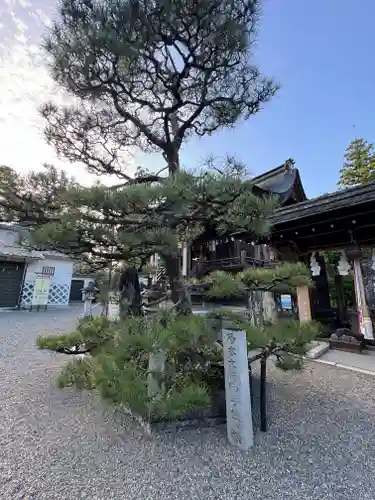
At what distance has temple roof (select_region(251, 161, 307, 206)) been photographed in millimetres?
9384

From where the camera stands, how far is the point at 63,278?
1100 centimetres

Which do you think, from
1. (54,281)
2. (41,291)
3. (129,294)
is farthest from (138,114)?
A: (54,281)

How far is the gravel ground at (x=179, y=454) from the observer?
1.35 m

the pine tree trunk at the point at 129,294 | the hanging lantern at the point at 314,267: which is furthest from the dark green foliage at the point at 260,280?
the hanging lantern at the point at 314,267

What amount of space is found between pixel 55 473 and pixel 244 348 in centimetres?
138

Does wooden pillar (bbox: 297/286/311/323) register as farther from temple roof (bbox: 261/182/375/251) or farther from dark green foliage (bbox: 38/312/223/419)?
dark green foliage (bbox: 38/312/223/419)

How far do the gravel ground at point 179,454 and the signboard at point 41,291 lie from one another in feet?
26.1

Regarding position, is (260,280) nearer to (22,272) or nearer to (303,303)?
(303,303)

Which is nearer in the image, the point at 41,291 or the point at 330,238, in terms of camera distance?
the point at 330,238

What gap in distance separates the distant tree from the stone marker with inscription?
33.9ft

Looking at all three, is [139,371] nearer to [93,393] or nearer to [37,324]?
[93,393]

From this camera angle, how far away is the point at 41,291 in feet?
31.7

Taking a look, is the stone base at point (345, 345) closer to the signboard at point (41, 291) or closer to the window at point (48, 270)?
the signboard at point (41, 291)

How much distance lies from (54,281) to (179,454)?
10.7 metres
